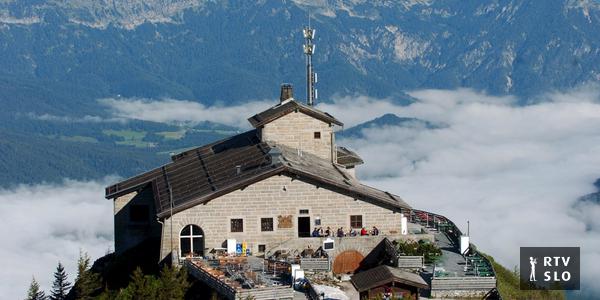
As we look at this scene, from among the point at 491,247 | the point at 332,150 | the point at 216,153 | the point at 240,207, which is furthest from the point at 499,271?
the point at 491,247

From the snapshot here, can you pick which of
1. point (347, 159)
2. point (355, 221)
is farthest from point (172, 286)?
point (347, 159)

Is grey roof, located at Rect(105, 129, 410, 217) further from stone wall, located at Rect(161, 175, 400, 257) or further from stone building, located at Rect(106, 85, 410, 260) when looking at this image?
stone wall, located at Rect(161, 175, 400, 257)

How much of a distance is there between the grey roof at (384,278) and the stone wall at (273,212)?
7159 mm

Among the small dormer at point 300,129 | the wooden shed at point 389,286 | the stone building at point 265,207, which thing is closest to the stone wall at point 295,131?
the small dormer at point 300,129

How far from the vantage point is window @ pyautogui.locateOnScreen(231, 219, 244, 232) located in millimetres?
62469

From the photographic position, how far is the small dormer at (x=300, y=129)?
77.9 m

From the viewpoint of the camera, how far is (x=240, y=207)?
205ft

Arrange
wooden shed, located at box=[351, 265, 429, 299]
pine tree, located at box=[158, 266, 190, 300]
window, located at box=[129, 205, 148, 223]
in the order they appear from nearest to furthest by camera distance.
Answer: pine tree, located at box=[158, 266, 190, 300], wooden shed, located at box=[351, 265, 429, 299], window, located at box=[129, 205, 148, 223]

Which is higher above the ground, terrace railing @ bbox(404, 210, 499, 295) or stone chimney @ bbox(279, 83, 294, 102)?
stone chimney @ bbox(279, 83, 294, 102)

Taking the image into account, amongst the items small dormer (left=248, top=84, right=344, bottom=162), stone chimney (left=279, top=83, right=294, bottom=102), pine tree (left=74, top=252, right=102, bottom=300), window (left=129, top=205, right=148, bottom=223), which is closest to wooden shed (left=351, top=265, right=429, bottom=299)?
pine tree (left=74, top=252, right=102, bottom=300)

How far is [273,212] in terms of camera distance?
206 feet

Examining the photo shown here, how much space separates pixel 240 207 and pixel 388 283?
11289 millimetres

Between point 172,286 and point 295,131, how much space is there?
2646 centimetres

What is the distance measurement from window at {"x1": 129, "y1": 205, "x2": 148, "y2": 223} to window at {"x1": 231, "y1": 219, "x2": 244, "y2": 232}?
49.3ft
